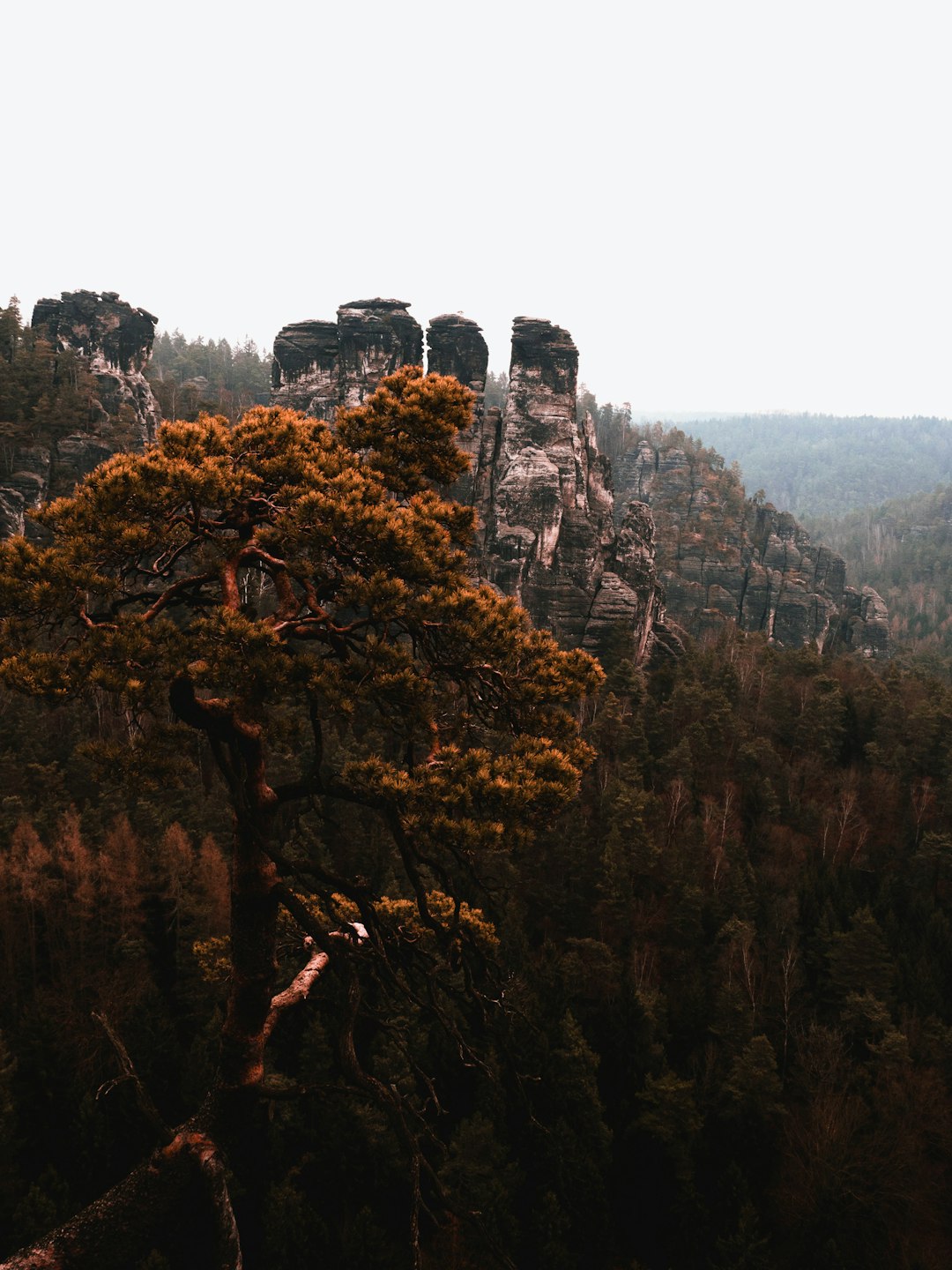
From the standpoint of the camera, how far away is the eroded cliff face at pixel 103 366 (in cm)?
6725

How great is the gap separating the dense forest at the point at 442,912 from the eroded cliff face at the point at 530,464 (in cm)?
667

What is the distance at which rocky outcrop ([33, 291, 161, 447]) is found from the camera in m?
78.0

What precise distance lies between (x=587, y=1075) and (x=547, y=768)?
29.2m

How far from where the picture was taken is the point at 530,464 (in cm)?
7212

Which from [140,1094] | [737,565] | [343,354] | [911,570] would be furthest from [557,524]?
[911,570]

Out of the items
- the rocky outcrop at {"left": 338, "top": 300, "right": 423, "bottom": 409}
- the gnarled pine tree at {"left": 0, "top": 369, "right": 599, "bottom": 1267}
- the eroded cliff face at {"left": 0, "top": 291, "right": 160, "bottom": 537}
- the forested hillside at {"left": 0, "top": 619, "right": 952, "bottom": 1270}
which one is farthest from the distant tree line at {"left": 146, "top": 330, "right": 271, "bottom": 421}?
the gnarled pine tree at {"left": 0, "top": 369, "right": 599, "bottom": 1267}

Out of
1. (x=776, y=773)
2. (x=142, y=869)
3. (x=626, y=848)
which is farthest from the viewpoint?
(x=776, y=773)

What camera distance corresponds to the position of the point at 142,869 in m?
37.1

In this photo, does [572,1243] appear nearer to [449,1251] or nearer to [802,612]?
[449,1251]

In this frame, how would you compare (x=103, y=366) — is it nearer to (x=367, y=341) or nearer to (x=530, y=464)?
(x=367, y=341)

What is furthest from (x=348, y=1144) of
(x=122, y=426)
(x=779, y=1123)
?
(x=122, y=426)

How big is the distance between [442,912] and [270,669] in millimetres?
4361

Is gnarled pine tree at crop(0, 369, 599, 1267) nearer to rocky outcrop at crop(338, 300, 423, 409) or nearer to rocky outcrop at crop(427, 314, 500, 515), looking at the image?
rocky outcrop at crop(427, 314, 500, 515)

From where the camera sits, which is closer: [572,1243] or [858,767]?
[572,1243]
